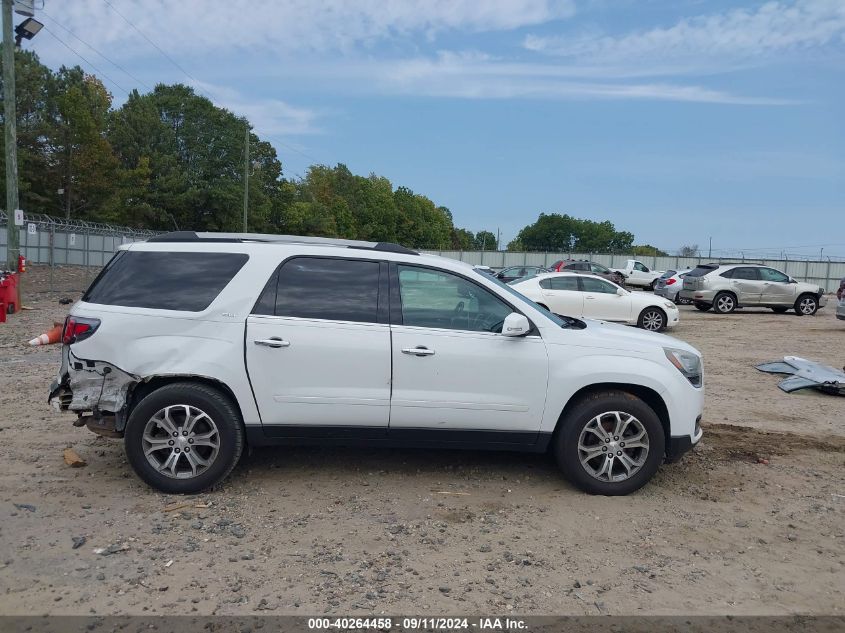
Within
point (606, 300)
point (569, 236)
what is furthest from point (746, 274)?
point (569, 236)

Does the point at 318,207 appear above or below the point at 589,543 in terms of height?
above

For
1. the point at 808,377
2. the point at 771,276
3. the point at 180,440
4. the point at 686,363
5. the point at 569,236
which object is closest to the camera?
the point at 180,440

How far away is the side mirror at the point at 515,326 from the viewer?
4891mm

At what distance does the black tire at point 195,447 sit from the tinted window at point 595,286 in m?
13.0

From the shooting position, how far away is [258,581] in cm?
376

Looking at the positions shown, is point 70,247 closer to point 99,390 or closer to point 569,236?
point 99,390

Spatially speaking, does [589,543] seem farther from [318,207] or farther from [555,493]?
[318,207]

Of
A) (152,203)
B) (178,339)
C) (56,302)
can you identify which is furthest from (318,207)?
(178,339)

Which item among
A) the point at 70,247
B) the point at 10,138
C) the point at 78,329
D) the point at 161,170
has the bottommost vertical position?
the point at 78,329

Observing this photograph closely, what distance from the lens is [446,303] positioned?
514 centimetres

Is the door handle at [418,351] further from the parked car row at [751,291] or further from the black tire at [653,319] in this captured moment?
the parked car row at [751,291]

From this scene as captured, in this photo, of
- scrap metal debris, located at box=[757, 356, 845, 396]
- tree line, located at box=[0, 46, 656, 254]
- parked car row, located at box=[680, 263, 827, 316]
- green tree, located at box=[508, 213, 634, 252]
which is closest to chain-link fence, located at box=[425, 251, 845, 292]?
parked car row, located at box=[680, 263, 827, 316]

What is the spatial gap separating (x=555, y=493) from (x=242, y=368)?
245 centimetres

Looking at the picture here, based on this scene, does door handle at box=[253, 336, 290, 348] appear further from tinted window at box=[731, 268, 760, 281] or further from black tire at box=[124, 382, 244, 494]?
tinted window at box=[731, 268, 760, 281]
